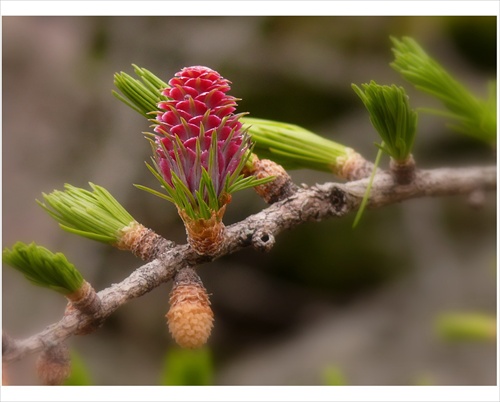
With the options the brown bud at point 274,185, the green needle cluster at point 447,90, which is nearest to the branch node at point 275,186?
the brown bud at point 274,185

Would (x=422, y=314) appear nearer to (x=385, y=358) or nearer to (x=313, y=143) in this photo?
(x=385, y=358)

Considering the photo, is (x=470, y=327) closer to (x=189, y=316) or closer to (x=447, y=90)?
(x=447, y=90)

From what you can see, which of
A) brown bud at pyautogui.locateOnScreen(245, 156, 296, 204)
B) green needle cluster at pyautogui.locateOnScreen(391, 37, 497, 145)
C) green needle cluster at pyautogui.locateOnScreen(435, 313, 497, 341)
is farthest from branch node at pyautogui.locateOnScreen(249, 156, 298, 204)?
green needle cluster at pyautogui.locateOnScreen(435, 313, 497, 341)

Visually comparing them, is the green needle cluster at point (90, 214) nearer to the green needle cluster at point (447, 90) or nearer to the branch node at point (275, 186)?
the branch node at point (275, 186)

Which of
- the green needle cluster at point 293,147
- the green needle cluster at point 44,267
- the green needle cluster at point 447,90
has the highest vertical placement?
the green needle cluster at point 447,90

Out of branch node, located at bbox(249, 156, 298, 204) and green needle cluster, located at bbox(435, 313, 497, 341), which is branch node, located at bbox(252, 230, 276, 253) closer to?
→ branch node, located at bbox(249, 156, 298, 204)
